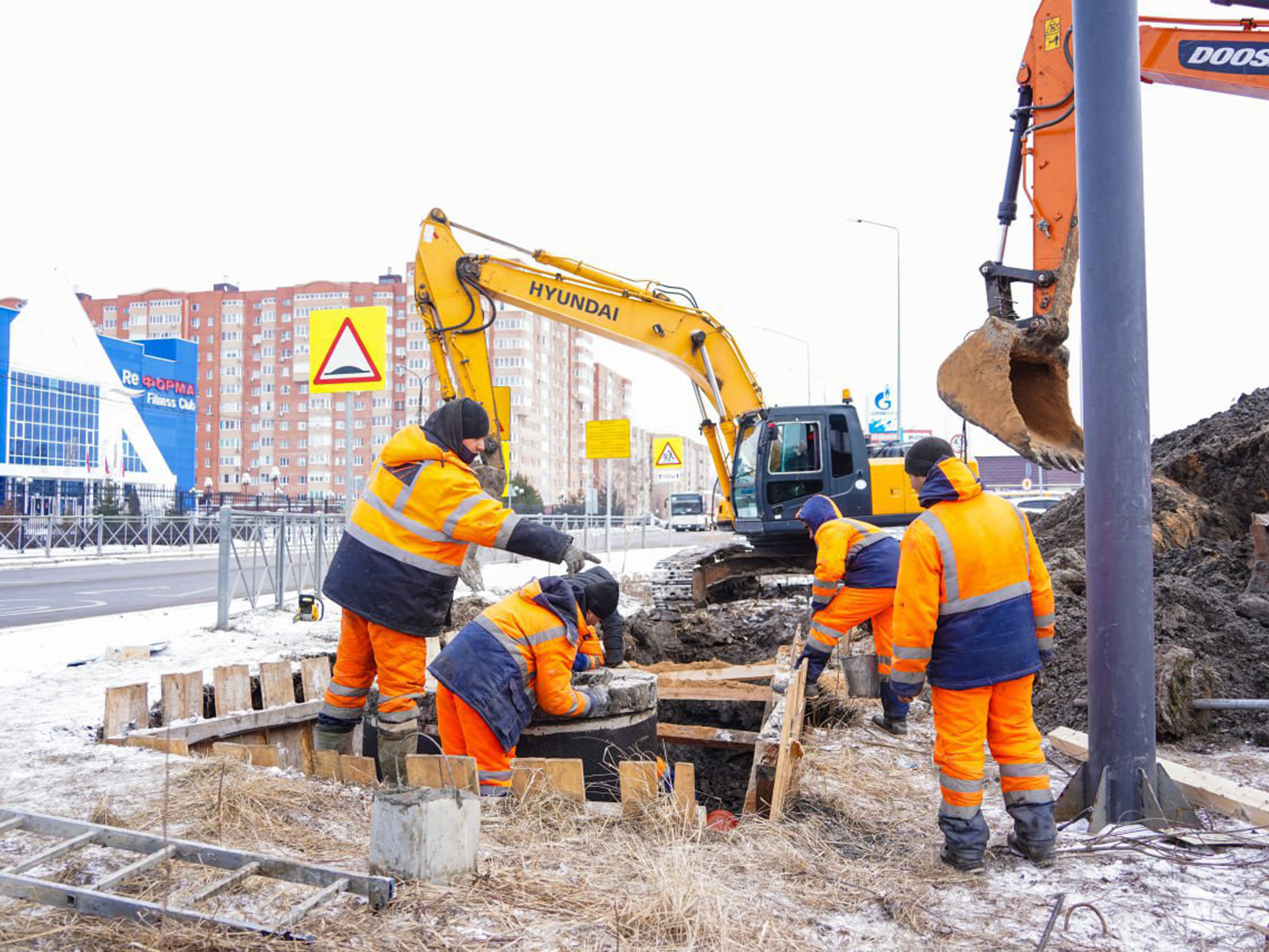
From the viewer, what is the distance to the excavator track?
12.5 m

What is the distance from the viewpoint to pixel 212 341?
318ft

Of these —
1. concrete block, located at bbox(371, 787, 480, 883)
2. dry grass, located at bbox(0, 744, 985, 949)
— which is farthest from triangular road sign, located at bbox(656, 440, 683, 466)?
concrete block, located at bbox(371, 787, 480, 883)

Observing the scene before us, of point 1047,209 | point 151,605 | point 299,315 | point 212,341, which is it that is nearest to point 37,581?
point 151,605

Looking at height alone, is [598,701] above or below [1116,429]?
below

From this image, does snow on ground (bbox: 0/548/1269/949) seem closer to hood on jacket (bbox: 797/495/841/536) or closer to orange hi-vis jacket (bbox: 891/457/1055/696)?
orange hi-vis jacket (bbox: 891/457/1055/696)

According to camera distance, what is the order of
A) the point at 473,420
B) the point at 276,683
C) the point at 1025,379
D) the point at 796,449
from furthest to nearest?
the point at 796,449 < the point at 1025,379 < the point at 276,683 < the point at 473,420

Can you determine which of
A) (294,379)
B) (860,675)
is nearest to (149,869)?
(860,675)

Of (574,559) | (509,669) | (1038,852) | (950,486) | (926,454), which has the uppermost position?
(926,454)

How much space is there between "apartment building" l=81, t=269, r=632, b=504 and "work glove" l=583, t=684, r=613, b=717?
8272 centimetres

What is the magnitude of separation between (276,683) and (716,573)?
807 centimetres

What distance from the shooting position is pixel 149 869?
3174 mm

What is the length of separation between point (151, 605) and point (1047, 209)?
12350 mm

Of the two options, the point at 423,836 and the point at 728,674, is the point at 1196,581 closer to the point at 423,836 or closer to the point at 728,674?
the point at 728,674

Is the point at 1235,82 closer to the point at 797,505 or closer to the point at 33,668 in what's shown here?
the point at 797,505
